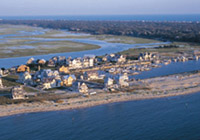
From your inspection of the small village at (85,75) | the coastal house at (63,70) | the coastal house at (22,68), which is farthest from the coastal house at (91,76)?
the coastal house at (22,68)

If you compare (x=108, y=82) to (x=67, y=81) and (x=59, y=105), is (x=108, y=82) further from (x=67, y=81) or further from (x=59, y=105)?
(x=59, y=105)

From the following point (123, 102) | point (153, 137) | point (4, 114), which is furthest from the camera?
point (123, 102)

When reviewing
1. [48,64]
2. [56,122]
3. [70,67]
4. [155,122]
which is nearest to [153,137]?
[155,122]

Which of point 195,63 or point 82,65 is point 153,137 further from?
point 195,63

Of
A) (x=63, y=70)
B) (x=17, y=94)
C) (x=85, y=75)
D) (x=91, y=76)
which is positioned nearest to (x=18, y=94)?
(x=17, y=94)

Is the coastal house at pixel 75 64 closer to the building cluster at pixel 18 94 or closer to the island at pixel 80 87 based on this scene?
the island at pixel 80 87
